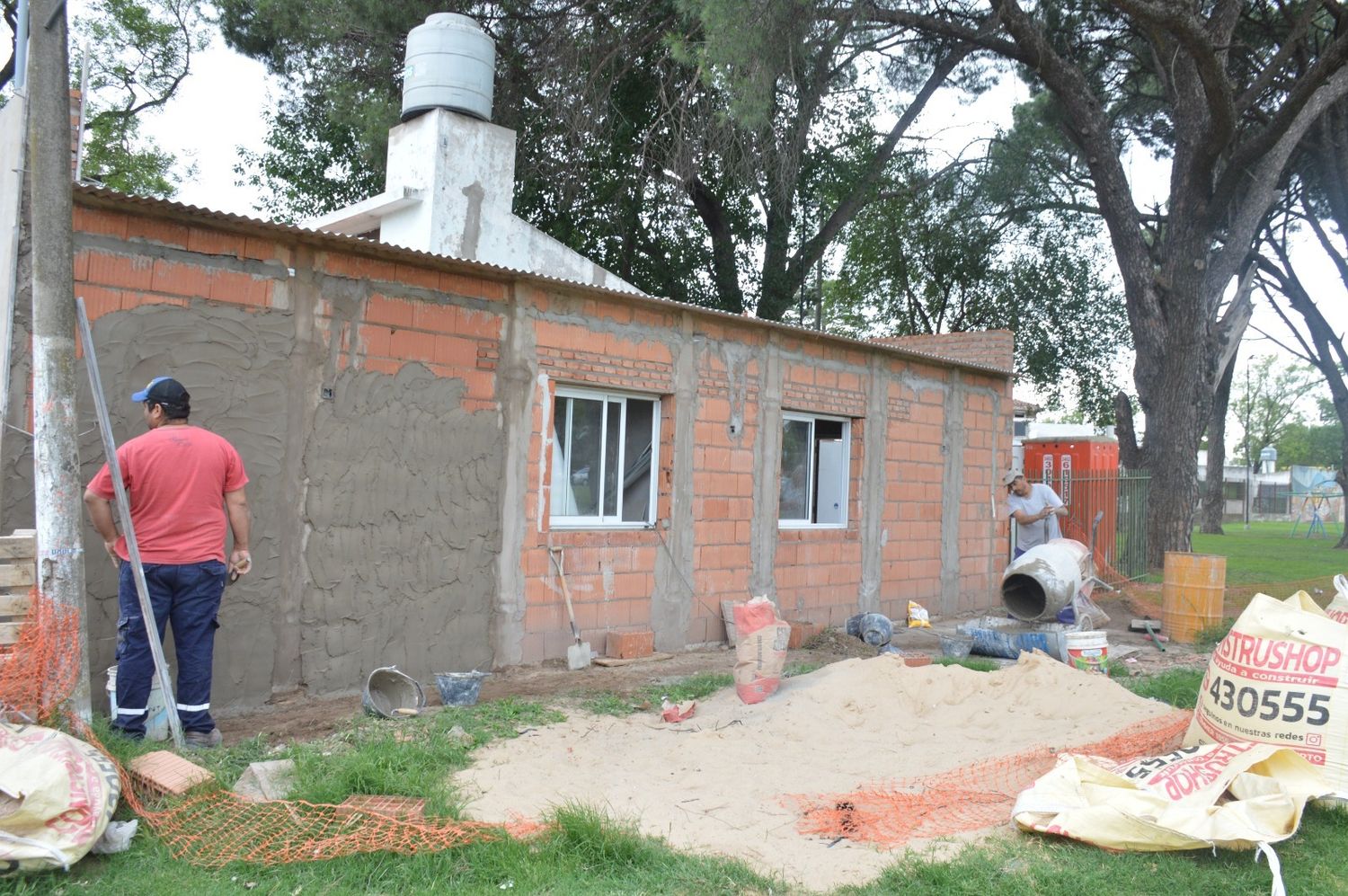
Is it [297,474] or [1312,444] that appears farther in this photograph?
[1312,444]

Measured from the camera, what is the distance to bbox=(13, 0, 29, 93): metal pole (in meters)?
5.48

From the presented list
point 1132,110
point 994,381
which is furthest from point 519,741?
point 1132,110

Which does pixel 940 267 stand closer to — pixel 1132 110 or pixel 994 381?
pixel 1132 110

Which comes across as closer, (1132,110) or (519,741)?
(519,741)

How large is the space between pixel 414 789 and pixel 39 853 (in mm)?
1476

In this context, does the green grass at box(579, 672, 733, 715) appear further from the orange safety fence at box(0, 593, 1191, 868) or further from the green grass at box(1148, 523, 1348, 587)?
the green grass at box(1148, 523, 1348, 587)

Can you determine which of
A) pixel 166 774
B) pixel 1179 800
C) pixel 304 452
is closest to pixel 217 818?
pixel 166 774

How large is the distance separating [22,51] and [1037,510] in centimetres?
1041

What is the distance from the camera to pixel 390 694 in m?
6.69

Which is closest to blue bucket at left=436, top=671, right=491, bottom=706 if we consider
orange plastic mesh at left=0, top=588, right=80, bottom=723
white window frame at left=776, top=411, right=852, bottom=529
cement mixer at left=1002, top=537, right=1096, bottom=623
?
orange plastic mesh at left=0, top=588, right=80, bottom=723

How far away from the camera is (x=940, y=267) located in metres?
26.0

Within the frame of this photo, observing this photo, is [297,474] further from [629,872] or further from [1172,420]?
[1172,420]

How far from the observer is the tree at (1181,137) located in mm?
14375

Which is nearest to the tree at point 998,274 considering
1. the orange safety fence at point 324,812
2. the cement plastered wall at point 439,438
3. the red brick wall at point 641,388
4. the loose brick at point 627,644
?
the red brick wall at point 641,388
